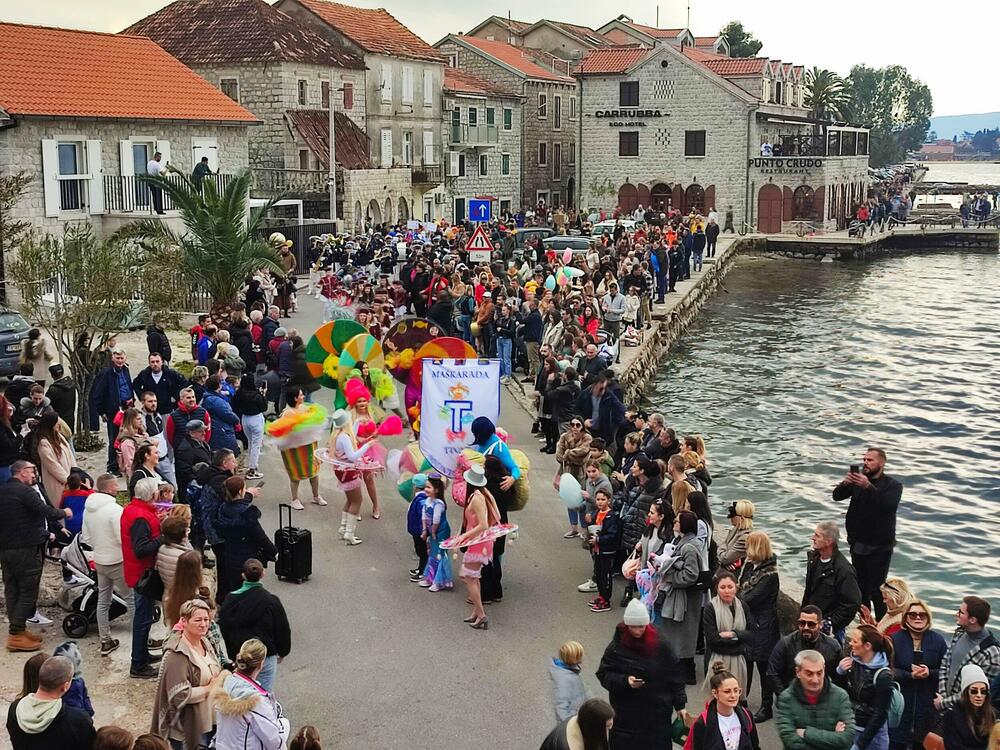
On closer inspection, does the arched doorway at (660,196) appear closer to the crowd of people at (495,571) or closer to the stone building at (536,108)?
the stone building at (536,108)

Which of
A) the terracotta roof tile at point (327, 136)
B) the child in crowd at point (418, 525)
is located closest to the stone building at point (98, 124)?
the terracotta roof tile at point (327, 136)

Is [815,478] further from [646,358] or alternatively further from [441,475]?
[441,475]

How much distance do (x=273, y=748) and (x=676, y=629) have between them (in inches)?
156

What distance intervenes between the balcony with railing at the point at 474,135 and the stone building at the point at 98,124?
2696 cm

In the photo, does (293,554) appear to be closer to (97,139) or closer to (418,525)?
(418,525)

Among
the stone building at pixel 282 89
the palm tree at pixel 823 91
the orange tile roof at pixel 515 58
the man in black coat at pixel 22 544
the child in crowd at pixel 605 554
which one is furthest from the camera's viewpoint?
the palm tree at pixel 823 91

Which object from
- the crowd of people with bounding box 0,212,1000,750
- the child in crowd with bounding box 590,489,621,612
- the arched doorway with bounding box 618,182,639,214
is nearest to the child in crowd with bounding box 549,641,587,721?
the crowd of people with bounding box 0,212,1000,750

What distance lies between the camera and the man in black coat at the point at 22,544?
1030 centimetres

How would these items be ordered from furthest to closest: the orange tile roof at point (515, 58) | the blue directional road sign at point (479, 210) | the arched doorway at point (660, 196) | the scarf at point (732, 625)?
the orange tile roof at point (515, 58) < the arched doorway at point (660, 196) < the blue directional road sign at point (479, 210) < the scarf at point (732, 625)

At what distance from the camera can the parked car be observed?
19848mm

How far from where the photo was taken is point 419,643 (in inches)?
438

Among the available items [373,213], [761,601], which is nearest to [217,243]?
[761,601]

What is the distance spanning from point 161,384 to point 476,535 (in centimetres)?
590

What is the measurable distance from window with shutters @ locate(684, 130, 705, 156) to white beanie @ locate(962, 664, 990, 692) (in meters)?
59.2
